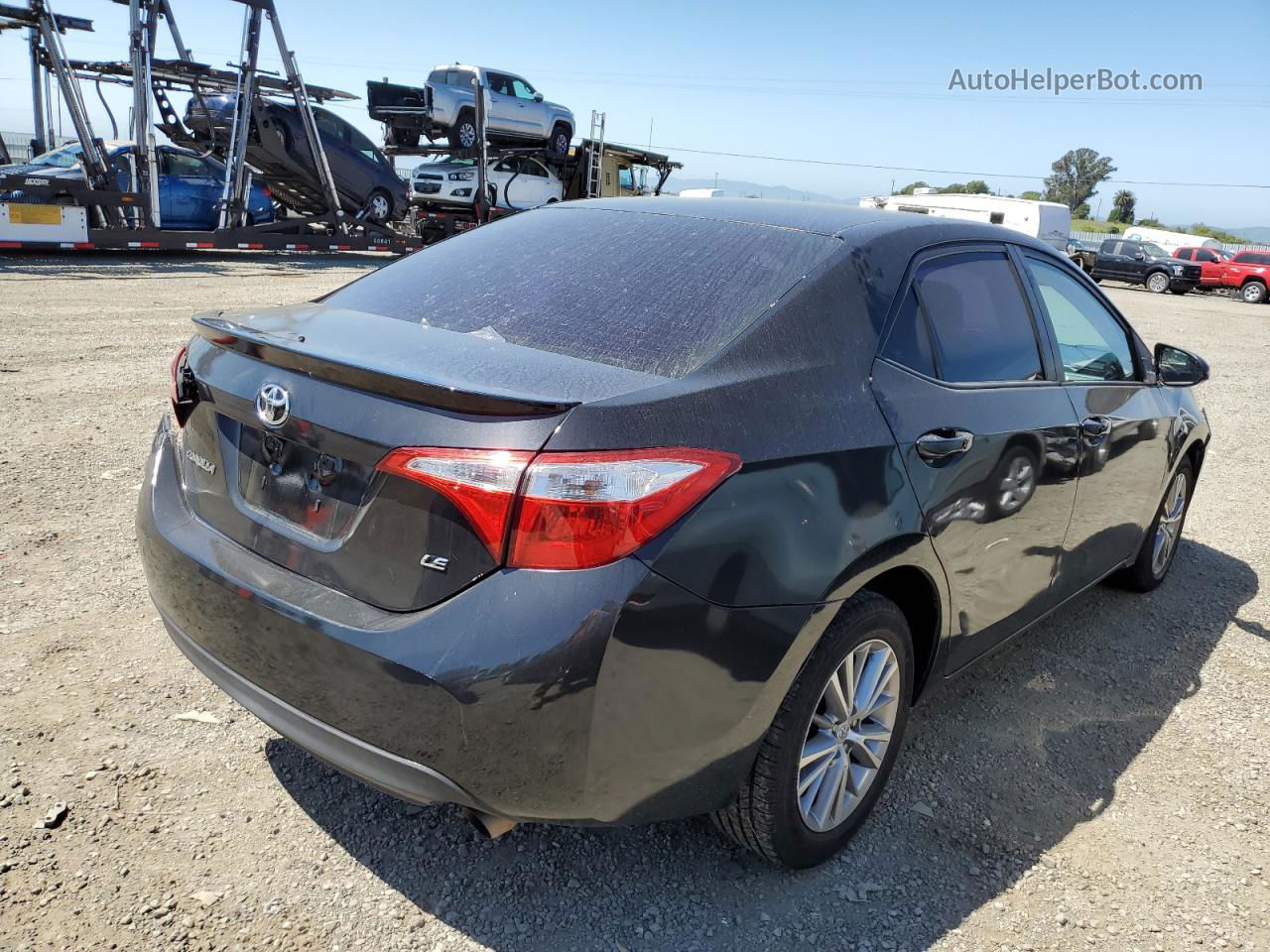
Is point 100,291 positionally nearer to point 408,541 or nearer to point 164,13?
point 164,13

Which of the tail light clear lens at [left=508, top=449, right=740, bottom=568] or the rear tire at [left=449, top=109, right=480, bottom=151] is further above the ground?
the rear tire at [left=449, top=109, right=480, bottom=151]

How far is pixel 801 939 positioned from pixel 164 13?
17634mm

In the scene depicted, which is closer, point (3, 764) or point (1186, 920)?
point (1186, 920)

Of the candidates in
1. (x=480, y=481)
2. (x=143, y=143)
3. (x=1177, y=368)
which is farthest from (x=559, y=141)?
(x=480, y=481)

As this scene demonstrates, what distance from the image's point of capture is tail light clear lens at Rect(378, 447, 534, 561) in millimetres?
1846

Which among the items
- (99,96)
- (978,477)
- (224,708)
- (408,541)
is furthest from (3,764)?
(99,96)

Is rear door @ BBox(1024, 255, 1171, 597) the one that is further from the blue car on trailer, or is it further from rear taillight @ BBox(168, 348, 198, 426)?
the blue car on trailer

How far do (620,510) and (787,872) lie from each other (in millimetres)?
1236

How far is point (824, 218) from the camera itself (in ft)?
9.45

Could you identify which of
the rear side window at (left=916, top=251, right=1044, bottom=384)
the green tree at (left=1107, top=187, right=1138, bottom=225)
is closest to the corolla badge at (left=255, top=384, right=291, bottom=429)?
the rear side window at (left=916, top=251, right=1044, bottom=384)

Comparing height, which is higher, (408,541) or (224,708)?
(408,541)

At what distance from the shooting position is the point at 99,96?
55.5 feet

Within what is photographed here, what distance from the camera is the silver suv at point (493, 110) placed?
20.7 m

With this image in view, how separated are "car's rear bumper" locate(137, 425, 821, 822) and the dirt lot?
453mm
